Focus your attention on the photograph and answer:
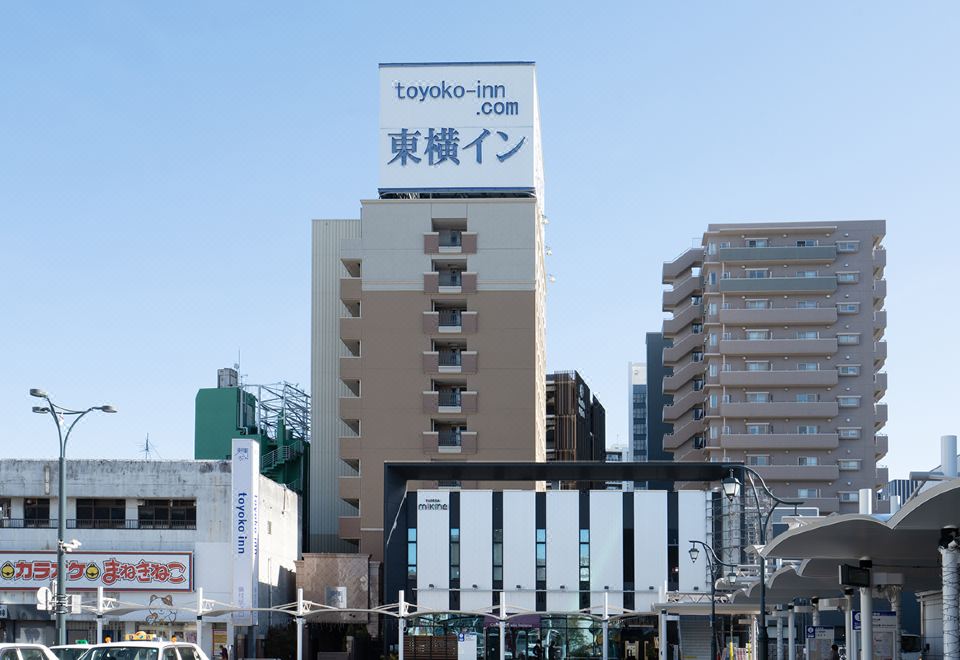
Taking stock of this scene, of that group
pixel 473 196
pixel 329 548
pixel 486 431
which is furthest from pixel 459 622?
pixel 473 196

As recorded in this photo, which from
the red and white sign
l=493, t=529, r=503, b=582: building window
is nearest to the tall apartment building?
l=493, t=529, r=503, b=582: building window

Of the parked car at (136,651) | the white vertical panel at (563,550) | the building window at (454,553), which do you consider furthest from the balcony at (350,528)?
the parked car at (136,651)

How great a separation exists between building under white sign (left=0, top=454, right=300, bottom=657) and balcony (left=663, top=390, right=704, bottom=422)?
2040 inches

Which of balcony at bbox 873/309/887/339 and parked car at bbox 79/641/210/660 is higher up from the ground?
balcony at bbox 873/309/887/339

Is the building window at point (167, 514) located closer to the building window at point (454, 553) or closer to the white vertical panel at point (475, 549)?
the building window at point (454, 553)

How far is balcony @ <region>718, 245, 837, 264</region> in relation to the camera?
112 metres

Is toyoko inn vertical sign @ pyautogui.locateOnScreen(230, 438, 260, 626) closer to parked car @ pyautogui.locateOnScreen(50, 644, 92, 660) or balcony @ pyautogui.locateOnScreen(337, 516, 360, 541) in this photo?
balcony @ pyautogui.locateOnScreen(337, 516, 360, 541)

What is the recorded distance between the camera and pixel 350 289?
9000 centimetres

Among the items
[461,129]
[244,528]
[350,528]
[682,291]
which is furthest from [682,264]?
[244,528]

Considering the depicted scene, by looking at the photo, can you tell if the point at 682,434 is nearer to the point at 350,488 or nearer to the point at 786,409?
the point at 786,409

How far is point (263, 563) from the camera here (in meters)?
72.9

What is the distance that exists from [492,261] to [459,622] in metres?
22.8

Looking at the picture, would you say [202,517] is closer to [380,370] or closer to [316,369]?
[380,370]

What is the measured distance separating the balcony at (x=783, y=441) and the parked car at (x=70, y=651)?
83.5 m
